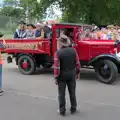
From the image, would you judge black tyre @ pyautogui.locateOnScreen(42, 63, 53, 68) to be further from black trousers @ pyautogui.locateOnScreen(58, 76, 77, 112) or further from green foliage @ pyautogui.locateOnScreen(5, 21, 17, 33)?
green foliage @ pyautogui.locateOnScreen(5, 21, 17, 33)

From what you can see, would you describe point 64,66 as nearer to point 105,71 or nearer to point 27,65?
point 105,71

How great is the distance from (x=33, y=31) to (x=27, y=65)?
1183mm

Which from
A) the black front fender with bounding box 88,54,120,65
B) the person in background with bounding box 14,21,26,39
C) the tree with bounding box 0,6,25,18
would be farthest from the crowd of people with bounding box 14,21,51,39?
the tree with bounding box 0,6,25,18

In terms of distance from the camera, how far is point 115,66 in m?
9.49

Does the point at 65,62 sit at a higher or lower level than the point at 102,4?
lower

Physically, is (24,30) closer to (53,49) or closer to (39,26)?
(39,26)

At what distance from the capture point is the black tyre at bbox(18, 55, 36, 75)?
1116 cm

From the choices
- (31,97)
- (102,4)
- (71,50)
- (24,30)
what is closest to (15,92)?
(31,97)

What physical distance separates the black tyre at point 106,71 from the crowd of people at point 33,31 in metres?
2.03

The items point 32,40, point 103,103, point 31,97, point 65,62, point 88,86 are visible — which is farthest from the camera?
point 32,40

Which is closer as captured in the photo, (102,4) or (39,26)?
(39,26)

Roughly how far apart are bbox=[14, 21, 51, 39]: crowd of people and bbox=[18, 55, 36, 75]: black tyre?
29.3 inches

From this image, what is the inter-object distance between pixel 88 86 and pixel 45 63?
2537mm

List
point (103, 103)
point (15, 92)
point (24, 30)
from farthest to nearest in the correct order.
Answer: point (24, 30) → point (15, 92) → point (103, 103)
